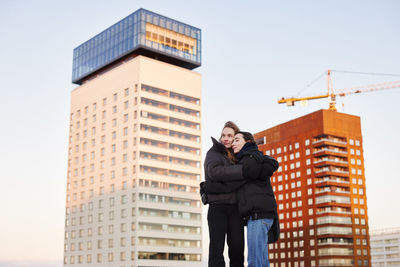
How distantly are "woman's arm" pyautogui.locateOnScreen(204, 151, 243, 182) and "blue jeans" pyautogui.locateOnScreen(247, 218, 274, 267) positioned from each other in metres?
0.69

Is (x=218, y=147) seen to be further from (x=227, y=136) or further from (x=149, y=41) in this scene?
(x=149, y=41)

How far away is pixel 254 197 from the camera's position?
7289mm

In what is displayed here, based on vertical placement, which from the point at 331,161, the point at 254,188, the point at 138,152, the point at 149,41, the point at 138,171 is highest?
the point at 149,41

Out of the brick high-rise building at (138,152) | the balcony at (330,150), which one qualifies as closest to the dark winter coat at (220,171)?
the brick high-rise building at (138,152)

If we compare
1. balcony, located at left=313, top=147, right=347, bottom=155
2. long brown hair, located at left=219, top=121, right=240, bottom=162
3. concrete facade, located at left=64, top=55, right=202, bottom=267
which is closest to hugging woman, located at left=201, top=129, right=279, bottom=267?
long brown hair, located at left=219, top=121, right=240, bottom=162

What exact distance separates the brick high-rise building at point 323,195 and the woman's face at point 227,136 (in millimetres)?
140994

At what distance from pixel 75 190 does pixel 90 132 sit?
48.1 ft

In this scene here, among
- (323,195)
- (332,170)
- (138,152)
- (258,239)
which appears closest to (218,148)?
(258,239)

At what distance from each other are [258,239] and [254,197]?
0.59 meters

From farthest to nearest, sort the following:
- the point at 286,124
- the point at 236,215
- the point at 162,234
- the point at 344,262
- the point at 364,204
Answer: the point at 286,124
the point at 364,204
the point at 344,262
the point at 162,234
the point at 236,215

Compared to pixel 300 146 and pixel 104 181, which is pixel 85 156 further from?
pixel 300 146

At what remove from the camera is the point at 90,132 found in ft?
410

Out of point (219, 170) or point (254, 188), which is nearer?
point (254, 188)

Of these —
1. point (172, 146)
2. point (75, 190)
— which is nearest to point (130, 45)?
point (172, 146)
